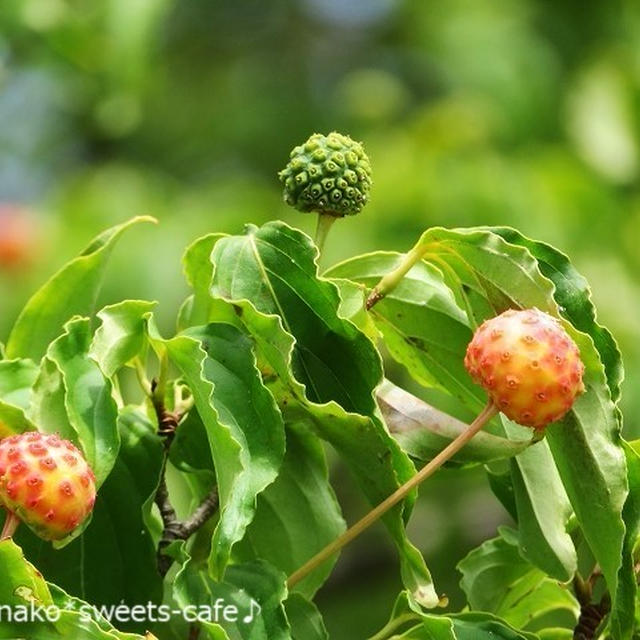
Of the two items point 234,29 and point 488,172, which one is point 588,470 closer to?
point 488,172

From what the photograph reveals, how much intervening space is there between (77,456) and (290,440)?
322mm

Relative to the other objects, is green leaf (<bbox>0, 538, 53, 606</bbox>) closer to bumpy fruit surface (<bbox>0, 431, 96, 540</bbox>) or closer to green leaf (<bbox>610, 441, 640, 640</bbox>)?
bumpy fruit surface (<bbox>0, 431, 96, 540</bbox>)


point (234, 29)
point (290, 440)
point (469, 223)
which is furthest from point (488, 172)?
point (290, 440)

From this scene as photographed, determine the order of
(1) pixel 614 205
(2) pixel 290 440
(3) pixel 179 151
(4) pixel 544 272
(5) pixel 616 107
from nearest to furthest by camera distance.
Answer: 1. (4) pixel 544 272
2. (2) pixel 290 440
3. (1) pixel 614 205
4. (5) pixel 616 107
5. (3) pixel 179 151

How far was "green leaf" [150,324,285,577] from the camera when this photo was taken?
1.66 metres

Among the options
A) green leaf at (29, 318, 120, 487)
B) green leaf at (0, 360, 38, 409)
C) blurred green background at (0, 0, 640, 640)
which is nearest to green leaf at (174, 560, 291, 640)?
green leaf at (29, 318, 120, 487)

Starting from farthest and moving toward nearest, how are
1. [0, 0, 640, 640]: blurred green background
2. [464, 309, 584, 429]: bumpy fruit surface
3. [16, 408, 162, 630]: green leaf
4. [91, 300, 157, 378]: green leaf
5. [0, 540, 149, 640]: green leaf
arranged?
1. [0, 0, 640, 640]: blurred green background
2. [16, 408, 162, 630]: green leaf
3. [91, 300, 157, 378]: green leaf
4. [464, 309, 584, 429]: bumpy fruit surface
5. [0, 540, 149, 640]: green leaf

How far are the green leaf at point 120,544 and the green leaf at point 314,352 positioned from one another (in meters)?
0.20

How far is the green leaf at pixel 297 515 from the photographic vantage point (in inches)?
77.3

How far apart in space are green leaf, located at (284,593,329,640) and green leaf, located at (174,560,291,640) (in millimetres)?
68

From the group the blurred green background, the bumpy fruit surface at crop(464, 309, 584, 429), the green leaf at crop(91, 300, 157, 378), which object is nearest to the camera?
the bumpy fruit surface at crop(464, 309, 584, 429)

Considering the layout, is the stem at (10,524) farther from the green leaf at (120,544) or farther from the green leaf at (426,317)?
the green leaf at (426,317)

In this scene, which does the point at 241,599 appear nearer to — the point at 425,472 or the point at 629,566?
the point at 425,472

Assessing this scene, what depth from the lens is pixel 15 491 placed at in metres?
1.68
